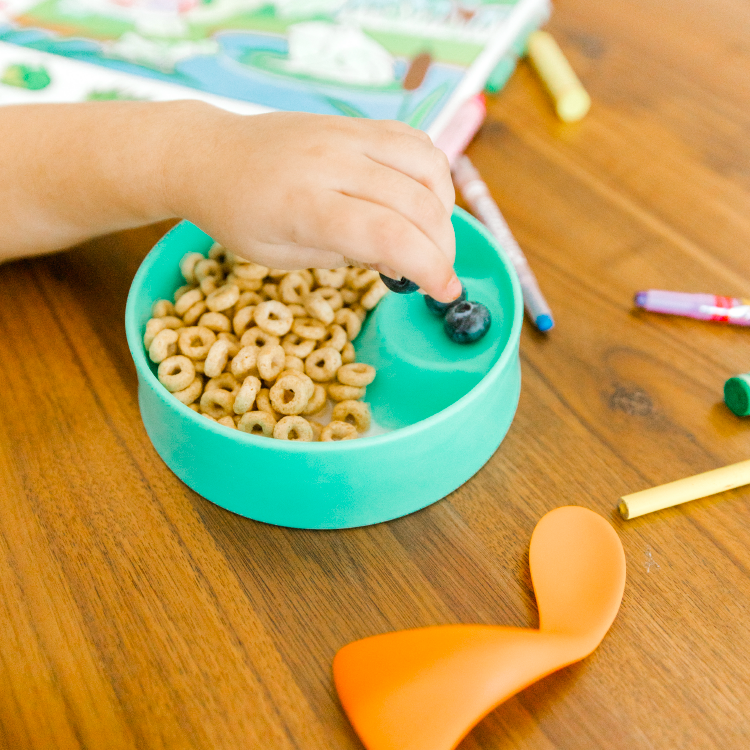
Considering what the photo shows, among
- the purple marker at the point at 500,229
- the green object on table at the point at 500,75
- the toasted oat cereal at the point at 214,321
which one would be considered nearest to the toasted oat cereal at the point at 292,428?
the toasted oat cereal at the point at 214,321

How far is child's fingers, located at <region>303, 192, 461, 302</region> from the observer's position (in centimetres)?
43

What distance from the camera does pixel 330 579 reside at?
45cm

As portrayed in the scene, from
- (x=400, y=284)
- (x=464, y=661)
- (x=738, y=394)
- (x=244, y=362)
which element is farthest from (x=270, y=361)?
(x=738, y=394)

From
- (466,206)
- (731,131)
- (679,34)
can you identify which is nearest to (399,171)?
(466,206)

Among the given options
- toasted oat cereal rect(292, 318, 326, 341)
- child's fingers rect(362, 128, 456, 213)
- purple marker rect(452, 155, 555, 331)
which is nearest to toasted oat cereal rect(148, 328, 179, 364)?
toasted oat cereal rect(292, 318, 326, 341)

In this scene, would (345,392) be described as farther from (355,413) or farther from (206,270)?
A: (206,270)

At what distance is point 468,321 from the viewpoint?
545 millimetres

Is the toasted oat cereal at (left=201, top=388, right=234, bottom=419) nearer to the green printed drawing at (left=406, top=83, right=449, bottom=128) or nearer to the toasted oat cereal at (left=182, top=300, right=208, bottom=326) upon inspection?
the toasted oat cereal at (left=182, top=300, right=208, bottom=326)

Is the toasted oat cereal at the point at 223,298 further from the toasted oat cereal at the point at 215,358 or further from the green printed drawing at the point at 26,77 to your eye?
the green printed drawing at the point at 26,77

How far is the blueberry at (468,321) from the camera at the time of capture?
0.55 meters

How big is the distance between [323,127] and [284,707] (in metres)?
0.39

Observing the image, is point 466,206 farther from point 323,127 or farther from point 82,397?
point 82,397

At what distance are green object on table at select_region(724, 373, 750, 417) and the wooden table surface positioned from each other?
0.01 metres

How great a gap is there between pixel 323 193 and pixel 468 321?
6.6 inches
